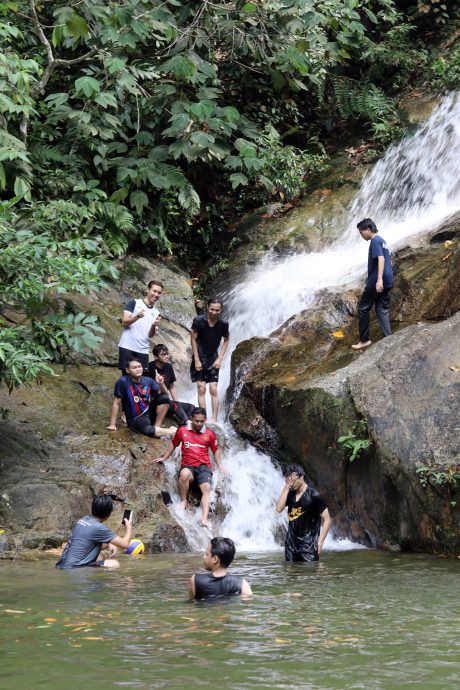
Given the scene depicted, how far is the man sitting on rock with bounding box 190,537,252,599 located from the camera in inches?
274

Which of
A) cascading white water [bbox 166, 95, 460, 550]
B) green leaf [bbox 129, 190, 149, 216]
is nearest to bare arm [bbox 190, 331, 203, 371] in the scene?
cascading white water [bbox 166, 95, 460, 550]

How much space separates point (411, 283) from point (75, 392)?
4797 mm

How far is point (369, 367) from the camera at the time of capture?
34.3 feet

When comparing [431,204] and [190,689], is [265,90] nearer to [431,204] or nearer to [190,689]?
[431,204]

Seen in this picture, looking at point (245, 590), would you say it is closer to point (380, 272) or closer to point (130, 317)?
point (380, 272)

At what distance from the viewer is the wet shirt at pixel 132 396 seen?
1204 cm

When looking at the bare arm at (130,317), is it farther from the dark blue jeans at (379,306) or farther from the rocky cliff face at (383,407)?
the dark blue jeans at (379,306)

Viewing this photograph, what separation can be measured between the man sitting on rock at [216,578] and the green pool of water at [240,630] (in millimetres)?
130

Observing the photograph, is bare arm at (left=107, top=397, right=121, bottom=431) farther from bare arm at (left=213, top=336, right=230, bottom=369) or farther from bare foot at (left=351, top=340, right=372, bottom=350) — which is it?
bare foot at (left=351, top=340, right=372, bottom=350)

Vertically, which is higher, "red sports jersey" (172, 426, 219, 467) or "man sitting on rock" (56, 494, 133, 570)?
"red sports jersey" (172, 426, 219, 467)

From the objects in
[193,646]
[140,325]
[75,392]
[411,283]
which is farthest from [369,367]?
[193,646]

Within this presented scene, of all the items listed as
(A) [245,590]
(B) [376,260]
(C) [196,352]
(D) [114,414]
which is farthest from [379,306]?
(A) [245,590]

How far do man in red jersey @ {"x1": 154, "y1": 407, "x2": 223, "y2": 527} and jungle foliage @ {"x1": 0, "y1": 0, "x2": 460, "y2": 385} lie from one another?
2.65 metres

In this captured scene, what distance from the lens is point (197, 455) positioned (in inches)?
441
